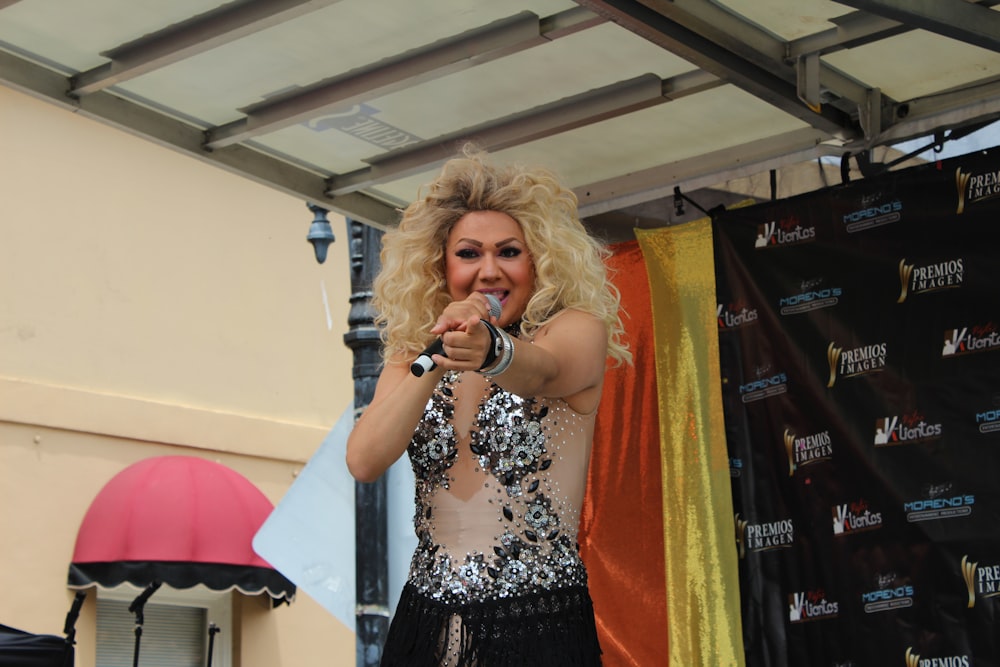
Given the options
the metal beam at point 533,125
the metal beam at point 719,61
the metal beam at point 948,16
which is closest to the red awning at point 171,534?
the metal beam at point 533,125

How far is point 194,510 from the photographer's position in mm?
10422

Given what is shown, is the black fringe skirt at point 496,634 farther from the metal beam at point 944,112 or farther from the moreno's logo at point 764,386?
the metal beam at point 944,112

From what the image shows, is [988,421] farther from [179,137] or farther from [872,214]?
[179,137]

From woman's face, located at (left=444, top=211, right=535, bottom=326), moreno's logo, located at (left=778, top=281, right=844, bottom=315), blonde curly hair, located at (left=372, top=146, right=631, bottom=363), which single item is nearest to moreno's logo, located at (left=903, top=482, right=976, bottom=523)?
moreno's logo, located at (left=778, top=281, right=844, bottom=315)

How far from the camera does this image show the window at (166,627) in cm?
1086

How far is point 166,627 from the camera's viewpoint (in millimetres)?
11234

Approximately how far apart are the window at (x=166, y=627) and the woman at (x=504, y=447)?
8.49m

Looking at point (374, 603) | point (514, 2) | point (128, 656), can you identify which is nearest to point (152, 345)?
point (128, 656)

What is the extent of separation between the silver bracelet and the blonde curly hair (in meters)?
0.52

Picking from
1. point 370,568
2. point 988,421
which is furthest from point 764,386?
point 370,568

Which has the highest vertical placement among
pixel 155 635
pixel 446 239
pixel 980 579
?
pixel 446 239

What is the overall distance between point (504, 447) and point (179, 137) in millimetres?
2183

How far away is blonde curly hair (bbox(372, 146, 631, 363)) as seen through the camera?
2.90 metres

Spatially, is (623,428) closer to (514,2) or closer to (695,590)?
(695,590)
